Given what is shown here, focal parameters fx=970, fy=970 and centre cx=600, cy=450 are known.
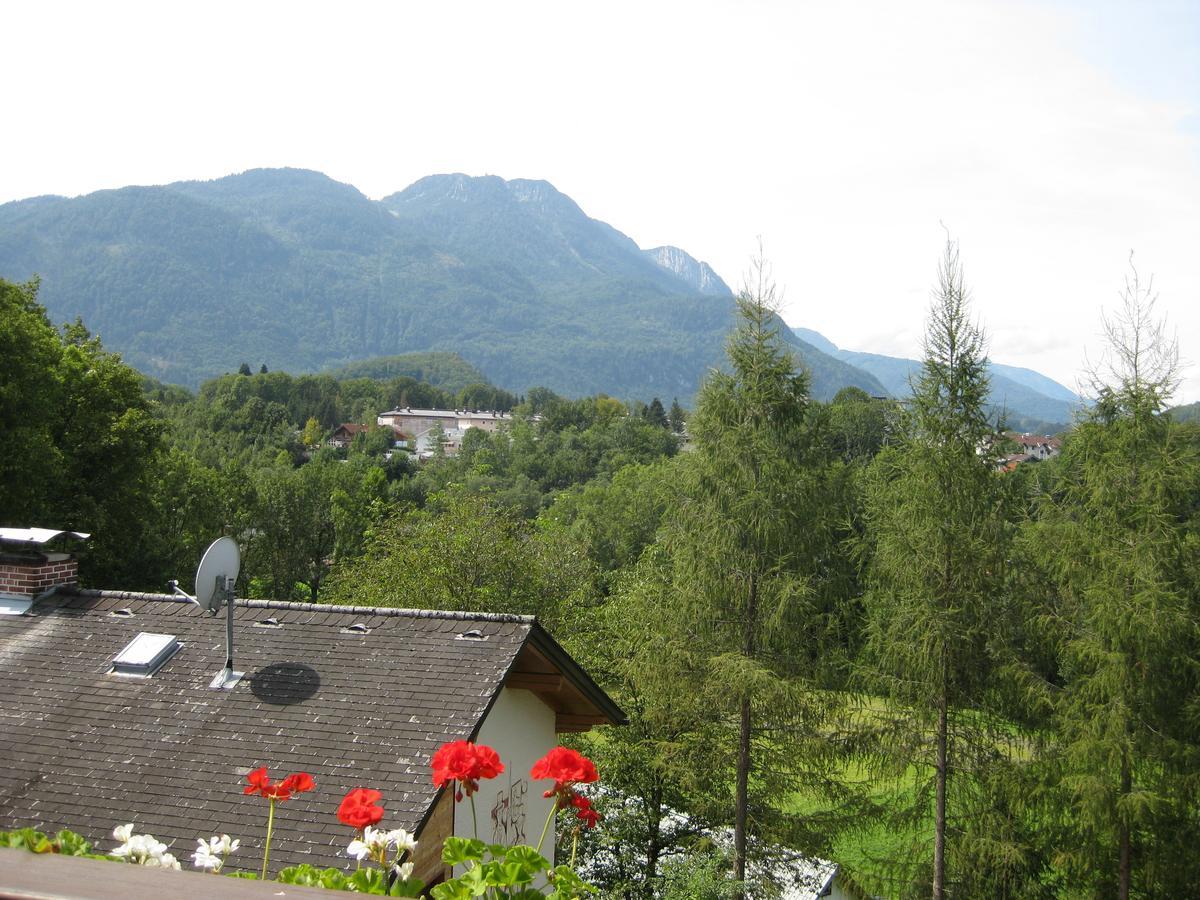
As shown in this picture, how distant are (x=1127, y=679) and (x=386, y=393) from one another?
16745 cm

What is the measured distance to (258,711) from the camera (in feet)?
25.0

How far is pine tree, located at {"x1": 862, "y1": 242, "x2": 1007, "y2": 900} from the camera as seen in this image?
43.6ft

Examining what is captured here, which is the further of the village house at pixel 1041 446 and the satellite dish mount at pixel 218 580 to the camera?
the village house at pixel 1041 446

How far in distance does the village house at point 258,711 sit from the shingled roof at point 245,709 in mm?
14

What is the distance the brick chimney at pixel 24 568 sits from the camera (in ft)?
30.9

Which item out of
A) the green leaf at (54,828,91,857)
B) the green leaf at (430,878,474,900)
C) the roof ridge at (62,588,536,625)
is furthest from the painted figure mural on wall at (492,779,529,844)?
the green leaf at (430,878,474,900)

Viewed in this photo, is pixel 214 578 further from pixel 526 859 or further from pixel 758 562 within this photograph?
pixel 758 562

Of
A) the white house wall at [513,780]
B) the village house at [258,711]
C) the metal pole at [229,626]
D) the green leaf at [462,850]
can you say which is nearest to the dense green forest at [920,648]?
the white house wall at [513,780]

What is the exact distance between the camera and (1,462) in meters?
20.1

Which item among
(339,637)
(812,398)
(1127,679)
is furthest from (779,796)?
(339,637)

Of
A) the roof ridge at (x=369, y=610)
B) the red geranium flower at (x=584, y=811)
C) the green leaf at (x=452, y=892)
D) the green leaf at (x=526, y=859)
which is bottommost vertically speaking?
the roof ridge at (x=369, y=610)

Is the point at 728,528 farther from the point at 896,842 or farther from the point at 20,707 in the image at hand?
the point at 896,842

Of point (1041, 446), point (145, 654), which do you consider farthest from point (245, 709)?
point (1041, 446)

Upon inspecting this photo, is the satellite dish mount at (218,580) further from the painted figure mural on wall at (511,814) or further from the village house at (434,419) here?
the village house at (434,419)
